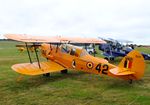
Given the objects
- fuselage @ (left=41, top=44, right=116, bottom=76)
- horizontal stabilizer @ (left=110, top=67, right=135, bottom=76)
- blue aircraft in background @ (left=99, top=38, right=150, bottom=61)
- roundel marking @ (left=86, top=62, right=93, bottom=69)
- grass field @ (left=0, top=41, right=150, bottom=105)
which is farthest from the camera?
blue aircraft in background @ (left=99, top=38, right=150, bottom=61)

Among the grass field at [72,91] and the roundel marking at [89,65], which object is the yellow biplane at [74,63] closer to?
the roundel marking at [89,65]

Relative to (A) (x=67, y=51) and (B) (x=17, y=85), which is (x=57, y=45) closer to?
(A) (x=67, y=51)

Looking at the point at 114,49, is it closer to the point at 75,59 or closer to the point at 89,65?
the point at 75,59

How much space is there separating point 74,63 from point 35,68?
1991 millimetres

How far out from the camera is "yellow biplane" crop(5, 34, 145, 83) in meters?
10.8

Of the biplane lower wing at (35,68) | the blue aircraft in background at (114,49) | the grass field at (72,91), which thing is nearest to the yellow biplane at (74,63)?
the biplane lower wing at (35,68)

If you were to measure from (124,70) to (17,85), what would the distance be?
14.5ft

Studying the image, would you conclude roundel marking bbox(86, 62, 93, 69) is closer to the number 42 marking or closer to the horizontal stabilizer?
the number 42 marking

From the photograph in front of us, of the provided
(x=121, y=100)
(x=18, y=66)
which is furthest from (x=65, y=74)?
(x=121, y=100)

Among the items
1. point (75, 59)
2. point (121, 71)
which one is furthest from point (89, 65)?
point (121, 71)

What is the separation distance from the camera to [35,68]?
41.4 feet

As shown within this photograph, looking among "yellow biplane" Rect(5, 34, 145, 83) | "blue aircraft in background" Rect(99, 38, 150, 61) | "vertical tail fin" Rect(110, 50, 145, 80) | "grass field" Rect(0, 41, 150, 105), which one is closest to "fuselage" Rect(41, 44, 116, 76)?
"yellow biplane" Rect(5, 34, 145, 83)

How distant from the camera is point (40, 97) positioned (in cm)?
941

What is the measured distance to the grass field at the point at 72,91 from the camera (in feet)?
28.9
